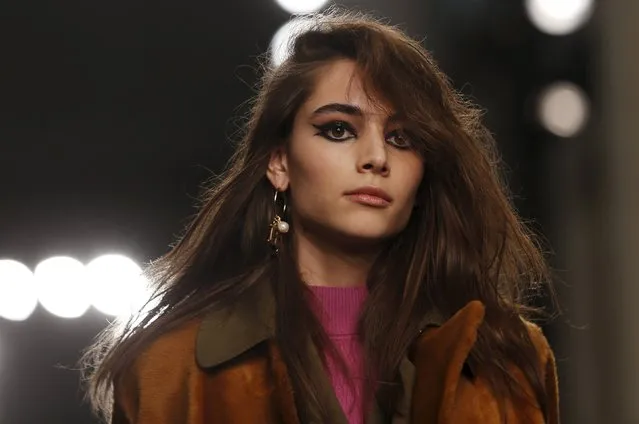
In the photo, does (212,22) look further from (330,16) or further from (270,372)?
(270,372)

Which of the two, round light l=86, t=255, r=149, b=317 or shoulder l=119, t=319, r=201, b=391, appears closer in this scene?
shoulder l=119, t=319, r=201, b=391

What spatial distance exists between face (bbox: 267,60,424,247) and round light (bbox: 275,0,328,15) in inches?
31.8

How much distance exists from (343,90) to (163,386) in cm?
43

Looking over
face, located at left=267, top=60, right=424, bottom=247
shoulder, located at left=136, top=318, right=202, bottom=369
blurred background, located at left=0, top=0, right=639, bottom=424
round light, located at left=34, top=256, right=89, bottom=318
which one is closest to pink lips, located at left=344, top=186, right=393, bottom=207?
face, located at left=267, top=60, right=424, bottom=247

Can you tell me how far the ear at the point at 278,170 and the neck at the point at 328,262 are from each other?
0.07 meters

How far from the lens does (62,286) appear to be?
89.9 inches

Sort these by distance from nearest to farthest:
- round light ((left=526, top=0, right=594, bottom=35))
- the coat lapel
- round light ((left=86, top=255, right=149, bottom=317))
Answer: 1. the coat lapel
2. round light ((left=86, top=255, right=149, bottom=317))
3. round light ((left=526, top=0, right=594, bottom=35))

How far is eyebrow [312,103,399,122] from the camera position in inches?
54.9

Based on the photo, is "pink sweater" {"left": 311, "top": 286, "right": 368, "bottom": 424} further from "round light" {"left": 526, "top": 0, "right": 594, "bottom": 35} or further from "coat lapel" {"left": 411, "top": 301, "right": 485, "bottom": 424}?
"round light" {"left": 526, "top": 0, "right": 594, "bottom": 35}

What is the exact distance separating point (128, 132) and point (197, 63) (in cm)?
21

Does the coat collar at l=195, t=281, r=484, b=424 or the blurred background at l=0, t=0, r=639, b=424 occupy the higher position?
the blurred background at l=0, t=0, r=639, b=424

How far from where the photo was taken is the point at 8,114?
2277mm

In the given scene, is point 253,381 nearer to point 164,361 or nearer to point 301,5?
point 164,361

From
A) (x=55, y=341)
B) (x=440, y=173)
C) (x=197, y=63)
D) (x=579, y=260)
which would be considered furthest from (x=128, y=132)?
(x=579, y=260)
